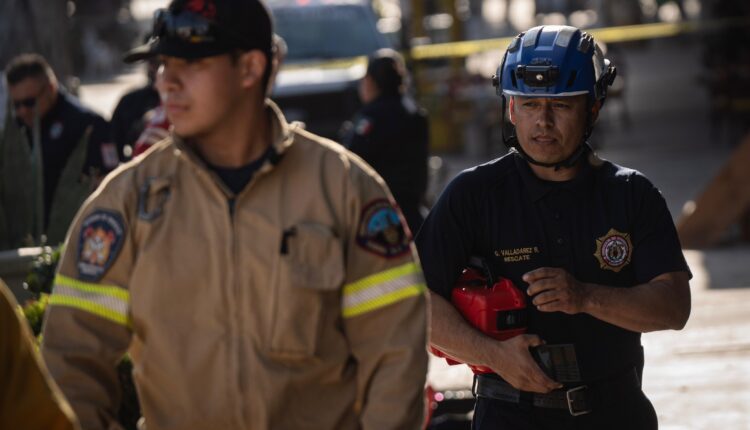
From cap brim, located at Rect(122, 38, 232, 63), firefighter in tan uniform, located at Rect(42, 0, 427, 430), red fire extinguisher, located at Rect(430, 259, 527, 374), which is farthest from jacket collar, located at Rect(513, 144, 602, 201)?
cap brim, located at Rect(122, 38, 232, 63)

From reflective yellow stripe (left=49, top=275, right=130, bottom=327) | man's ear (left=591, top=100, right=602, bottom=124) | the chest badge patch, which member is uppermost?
reflective yellow stripe (left=49, top=275, right=130, bottom=327)

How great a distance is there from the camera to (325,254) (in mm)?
3408

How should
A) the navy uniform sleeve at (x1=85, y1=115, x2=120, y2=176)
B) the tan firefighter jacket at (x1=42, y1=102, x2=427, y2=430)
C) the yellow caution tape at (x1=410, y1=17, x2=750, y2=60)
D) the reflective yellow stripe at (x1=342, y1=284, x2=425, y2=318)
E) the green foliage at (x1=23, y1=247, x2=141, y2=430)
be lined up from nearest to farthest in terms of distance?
1. the tan firefighter jacket at (x1=42, y1=102, x2=427, y2=430)
2. the reflective yellow stripe at (x1=342, y1=284, x2=425, y2=318)
3. the green foliage at (x1=23, y1=247, x2=141, y2=430)
4. the navy uniform sleeve at (x1=85, y1=115, x2=120, y2=176)
5. the yellow caution tape at (x1=410, y1=17, x2=750, y2=60)

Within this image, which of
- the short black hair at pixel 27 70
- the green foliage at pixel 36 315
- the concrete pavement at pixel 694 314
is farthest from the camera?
the short black hair at pixel 27 70

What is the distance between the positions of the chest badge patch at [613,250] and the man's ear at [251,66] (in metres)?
1.20

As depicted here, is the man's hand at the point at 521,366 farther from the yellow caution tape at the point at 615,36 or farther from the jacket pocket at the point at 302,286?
the yellow caution tape at the point at 615,36

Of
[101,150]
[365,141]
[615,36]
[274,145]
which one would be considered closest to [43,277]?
[101,150]

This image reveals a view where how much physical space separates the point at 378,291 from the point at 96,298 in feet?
2.03

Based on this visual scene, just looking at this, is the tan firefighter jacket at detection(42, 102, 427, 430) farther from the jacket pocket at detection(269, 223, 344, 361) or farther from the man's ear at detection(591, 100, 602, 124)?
the man's ear at detection(591, 100, 602, 124)

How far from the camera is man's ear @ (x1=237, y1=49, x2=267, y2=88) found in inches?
141

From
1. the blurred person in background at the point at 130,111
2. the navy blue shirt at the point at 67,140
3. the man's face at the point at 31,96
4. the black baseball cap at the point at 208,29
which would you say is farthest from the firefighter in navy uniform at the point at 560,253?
the blurred person in background at the point at 130,111

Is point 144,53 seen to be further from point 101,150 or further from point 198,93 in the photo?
point 101,150

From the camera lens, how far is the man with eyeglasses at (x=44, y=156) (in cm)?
755

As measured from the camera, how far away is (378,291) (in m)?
3.47
